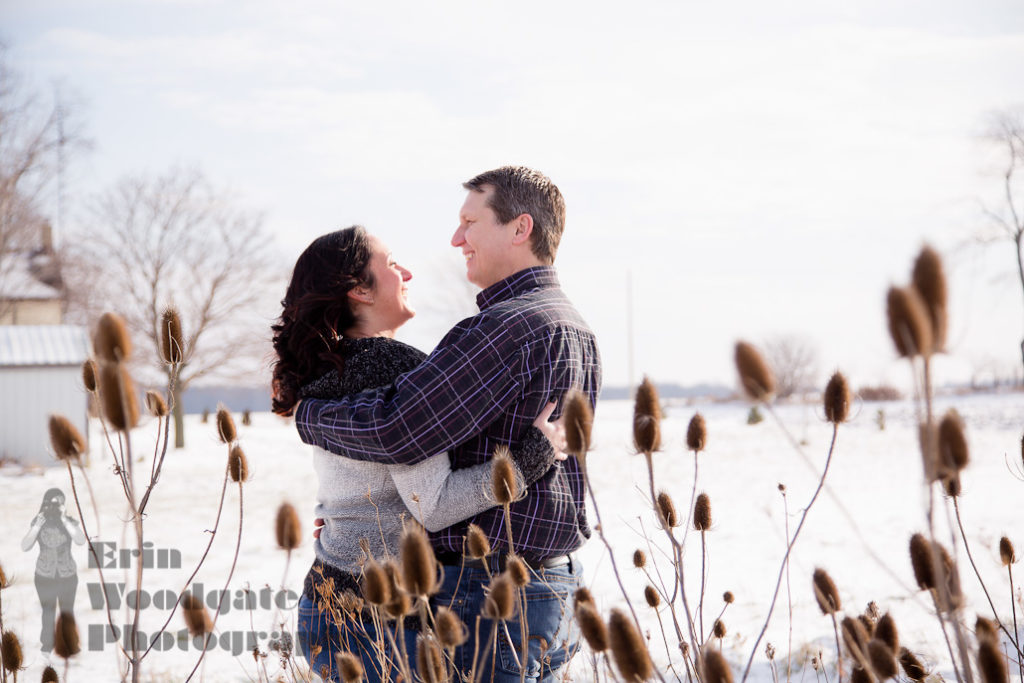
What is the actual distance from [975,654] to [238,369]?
26.5 meters

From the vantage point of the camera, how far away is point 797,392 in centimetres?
4341

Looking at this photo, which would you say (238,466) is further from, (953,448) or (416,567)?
(953,448)

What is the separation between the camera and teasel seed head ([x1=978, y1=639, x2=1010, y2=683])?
4.88 feet

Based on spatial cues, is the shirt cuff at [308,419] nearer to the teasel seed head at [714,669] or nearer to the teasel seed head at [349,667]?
the teasel seed head at [349,667]

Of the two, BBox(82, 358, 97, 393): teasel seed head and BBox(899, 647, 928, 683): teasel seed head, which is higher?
BBox(82, 358, 97, 393): teasel seed head

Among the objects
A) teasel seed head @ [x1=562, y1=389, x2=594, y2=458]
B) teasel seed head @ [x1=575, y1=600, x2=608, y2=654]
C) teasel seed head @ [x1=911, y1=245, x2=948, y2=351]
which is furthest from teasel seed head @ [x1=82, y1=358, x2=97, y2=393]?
teasel seed head @ [x1=911, y1=245, x2=948, y2=351]

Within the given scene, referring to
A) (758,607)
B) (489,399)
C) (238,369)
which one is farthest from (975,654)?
(238,369)

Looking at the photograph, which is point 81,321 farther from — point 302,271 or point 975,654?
point 975,654

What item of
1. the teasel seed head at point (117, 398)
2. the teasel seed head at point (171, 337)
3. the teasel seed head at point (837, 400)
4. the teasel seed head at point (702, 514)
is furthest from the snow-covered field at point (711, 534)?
the teasel seed head at point (117, 398)

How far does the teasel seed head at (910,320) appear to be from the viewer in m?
1.19

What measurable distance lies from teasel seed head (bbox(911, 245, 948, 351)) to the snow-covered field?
1.16ft

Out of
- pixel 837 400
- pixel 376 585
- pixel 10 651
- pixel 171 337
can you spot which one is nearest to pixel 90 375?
pixel 171 337

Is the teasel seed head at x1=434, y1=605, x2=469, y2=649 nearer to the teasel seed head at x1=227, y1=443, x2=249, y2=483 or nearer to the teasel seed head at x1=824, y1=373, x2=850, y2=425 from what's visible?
the teasel seed head at x1=227, y1=443, x2=249, y2=483

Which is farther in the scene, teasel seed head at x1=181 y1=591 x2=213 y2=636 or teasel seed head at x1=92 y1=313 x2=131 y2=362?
teasel seed head at x1=181 y1=591 x2=213 y2=636
